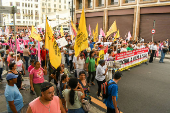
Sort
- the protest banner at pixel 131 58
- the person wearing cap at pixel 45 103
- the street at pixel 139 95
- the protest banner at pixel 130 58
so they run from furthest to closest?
the protest banner at pixel 131 58, the protest banner at pixel 130 58, the street at pixel 139 95, the person wearing cap at pixel 45 103

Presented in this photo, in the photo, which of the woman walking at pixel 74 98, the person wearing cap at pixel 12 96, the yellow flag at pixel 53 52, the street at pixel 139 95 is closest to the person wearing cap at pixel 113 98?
the woman walking at pixel 74 98

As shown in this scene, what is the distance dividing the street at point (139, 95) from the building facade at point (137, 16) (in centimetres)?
1211

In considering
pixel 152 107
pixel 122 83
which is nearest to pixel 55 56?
pixel 152 107

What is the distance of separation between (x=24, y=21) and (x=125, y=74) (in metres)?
65.4

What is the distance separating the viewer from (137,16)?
830 inches

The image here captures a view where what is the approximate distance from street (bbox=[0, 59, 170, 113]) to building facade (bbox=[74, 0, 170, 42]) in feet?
39.7

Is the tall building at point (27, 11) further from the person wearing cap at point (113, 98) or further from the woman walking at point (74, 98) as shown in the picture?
the woman walking at point (74, 98)

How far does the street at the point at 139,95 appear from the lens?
495 centimetres

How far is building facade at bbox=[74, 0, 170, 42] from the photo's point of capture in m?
19.0

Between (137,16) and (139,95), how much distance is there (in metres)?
17.6

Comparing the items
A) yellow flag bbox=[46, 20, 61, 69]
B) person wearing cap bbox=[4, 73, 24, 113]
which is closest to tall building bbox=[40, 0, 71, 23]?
yellow flag bbox=[46, 20, 61, 69]

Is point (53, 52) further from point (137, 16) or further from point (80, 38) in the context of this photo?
point (137, 16)

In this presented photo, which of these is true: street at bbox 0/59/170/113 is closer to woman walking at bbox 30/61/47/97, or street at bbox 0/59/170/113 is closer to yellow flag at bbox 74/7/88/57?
woman walking at bbox 30/61/47/97

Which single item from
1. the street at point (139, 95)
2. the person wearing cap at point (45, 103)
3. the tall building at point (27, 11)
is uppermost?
the tall building at point (27, 11)
